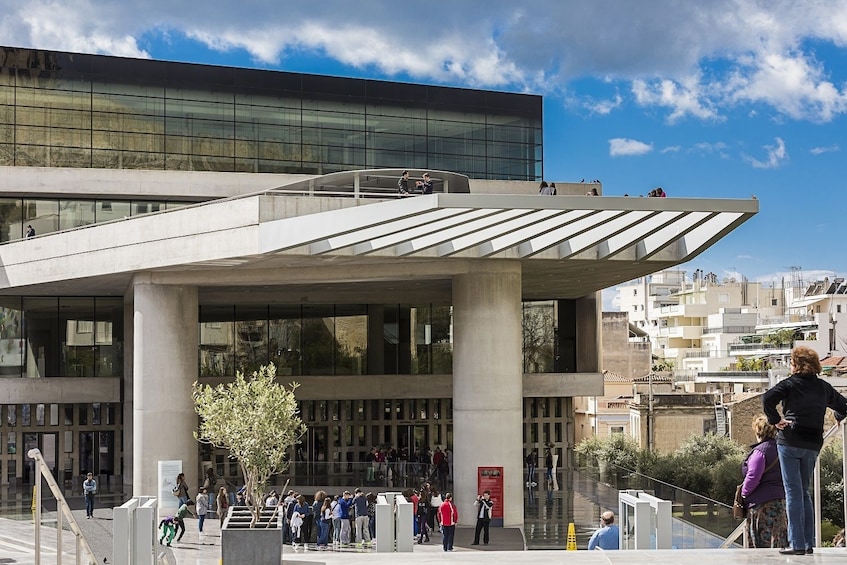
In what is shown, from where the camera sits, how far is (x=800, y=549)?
30.3 ft

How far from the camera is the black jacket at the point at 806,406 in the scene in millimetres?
8938

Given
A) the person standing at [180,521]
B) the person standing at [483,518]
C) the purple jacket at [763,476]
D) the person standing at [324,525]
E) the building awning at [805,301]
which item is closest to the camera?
the purple jacket at [763,476]

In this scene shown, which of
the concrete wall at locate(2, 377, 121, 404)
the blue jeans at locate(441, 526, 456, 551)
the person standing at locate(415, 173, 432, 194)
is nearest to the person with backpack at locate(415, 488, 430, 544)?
the blue jeans at locate(441, 526, 456, 551)

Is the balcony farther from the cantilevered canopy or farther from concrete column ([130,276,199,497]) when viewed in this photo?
concrete column ([130,276,199,497])

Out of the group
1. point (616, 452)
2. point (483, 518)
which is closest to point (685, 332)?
point (616, 452)

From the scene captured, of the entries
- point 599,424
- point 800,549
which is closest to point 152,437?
point 800,549

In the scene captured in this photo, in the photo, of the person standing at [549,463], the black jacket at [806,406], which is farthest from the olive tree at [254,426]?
the person standing at [549,463]

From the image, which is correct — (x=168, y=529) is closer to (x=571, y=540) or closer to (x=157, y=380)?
(x=157, y=380)

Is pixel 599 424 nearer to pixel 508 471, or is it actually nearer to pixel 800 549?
pixel 508 471

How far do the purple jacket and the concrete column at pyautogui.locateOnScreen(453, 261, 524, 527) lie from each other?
64.0 feet

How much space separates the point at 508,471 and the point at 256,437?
390 inches

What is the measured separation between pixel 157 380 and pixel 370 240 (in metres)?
8.58

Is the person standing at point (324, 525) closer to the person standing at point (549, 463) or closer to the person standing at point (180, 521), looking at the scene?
the person standing at point (180, 521)

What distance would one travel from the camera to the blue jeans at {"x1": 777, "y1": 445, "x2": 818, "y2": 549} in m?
8.98
